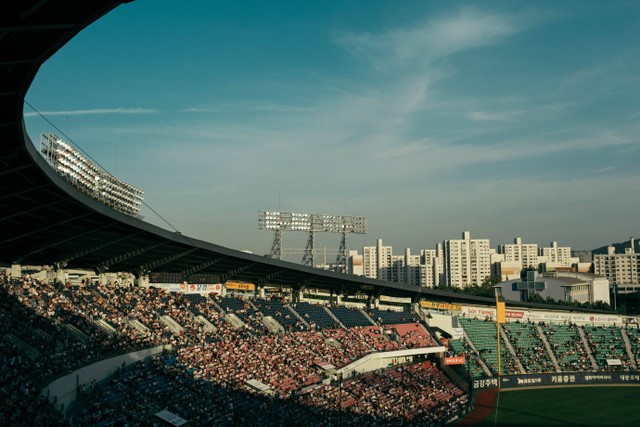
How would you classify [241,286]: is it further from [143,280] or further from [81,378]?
[81,378]

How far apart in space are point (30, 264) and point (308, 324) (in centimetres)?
2319

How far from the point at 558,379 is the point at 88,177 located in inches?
1967

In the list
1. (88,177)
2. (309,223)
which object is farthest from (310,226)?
(88,177)

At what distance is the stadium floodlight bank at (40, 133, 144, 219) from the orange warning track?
3062cm

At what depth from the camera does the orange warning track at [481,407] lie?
45.0m

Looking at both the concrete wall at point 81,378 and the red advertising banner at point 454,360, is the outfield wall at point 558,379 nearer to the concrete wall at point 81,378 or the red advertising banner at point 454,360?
the red advertising banner at point 454,360

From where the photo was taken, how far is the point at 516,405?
1998 inches

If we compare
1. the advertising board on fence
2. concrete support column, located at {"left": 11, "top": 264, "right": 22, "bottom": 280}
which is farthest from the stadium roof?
the advertising board on fence

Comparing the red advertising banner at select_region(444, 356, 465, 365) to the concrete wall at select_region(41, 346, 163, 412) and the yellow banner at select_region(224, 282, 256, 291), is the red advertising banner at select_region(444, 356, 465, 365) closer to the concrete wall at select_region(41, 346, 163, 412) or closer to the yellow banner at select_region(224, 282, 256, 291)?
the yellow banner at select_region(224, 282, 256, 291)

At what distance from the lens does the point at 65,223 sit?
110ft

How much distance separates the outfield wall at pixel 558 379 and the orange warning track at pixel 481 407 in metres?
1.29

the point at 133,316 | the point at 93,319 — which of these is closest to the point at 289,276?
the point at 133,316

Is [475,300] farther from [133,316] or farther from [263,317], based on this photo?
[133,316]

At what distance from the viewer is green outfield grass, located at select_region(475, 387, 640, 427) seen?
151 feet
